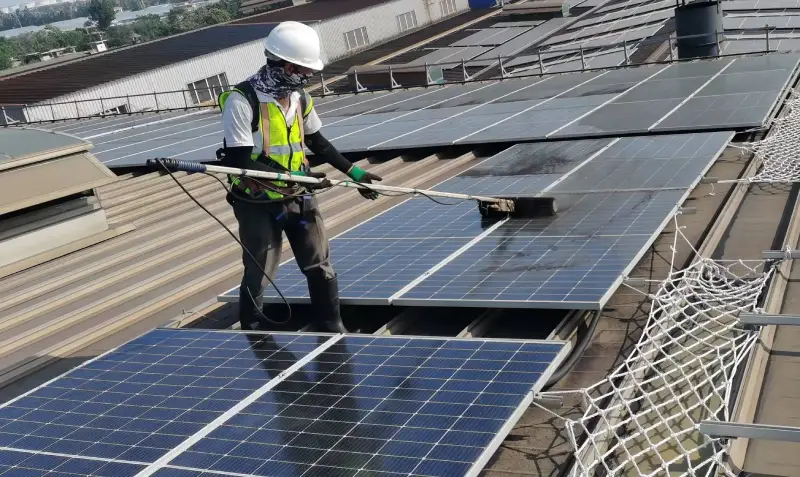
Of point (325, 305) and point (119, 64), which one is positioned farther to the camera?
point (119, 64)

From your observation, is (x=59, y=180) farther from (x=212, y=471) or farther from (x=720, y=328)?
(x=720, y=328)

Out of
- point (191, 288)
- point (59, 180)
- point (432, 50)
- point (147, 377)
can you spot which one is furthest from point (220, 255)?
point (432, 50)

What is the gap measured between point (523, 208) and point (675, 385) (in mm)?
3420

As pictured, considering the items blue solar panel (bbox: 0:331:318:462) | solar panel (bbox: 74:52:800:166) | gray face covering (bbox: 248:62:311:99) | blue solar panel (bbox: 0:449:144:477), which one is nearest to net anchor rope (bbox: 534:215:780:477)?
blue solar panel (bbox: 0:331:318:462)

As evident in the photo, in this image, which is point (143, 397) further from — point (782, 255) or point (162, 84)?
point (162, 84)

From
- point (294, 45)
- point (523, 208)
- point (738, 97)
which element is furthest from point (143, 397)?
point (738, 97)

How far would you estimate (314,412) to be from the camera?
215 inches

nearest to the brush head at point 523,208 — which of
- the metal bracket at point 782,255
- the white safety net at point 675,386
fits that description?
the white safety net at point 675,386

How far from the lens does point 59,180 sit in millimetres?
11336

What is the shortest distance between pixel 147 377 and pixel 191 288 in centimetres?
319

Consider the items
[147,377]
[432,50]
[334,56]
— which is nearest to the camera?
[147,377]

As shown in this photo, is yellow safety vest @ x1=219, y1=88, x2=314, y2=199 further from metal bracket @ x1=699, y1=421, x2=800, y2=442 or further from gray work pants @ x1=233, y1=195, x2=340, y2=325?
metal bracket @ x1=699, y1=421, x2=800, y2=442

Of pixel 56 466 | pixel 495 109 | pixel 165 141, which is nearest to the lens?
pixel 56 466

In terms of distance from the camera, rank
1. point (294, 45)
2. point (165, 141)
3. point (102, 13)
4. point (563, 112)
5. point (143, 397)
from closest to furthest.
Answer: point (143, 397)
point (294, 45)
point (563, 112)
point (165, 141)
point (102, 13)
